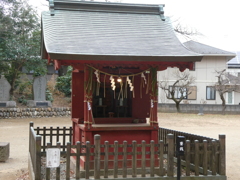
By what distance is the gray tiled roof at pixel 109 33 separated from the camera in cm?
785

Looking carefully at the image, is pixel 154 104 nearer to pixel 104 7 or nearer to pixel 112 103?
pixel 112 103

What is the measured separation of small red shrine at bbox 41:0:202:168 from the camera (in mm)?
7975

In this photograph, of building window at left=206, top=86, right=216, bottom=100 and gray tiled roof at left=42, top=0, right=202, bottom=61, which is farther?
building window at left=206, top=86, right=216, bottom=100

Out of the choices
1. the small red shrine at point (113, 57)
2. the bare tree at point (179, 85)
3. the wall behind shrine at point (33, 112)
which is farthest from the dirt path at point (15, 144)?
the bare tree at point (179, 85)

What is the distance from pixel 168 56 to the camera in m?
7.89

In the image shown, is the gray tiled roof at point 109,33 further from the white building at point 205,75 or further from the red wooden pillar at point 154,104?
the white building at point 205,75

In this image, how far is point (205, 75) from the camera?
125 ft

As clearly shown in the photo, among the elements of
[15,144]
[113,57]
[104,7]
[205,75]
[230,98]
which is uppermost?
[104,7]

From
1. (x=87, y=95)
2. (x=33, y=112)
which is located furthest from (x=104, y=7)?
(x=33, y=112)

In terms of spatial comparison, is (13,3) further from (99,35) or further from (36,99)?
(99,35)

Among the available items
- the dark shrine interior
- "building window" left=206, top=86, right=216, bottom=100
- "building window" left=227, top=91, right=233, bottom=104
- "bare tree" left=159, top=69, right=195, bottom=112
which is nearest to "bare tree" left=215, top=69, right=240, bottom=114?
"building window" left=206, top=86, right=216, bottom=100

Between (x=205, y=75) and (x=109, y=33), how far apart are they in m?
30.7

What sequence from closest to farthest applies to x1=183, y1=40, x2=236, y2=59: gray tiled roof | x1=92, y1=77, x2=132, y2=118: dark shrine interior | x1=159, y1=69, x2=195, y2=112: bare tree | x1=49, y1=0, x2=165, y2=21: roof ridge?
x1=92, y1=77, x2=132, y2=118: dark shrine interior → x1=49, y1=0, x2=165, y2=21: roof ridge → x1=159, y1=69, x2=195, y2=112: bare tree → x1=183, y1=40, x2=236, y2=59: gray tiled roof

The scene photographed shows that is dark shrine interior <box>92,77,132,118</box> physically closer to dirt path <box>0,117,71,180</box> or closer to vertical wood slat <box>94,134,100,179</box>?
dirt path <box>0,117,71,180</box>
